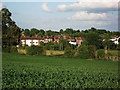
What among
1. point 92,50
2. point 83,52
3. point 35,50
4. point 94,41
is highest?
point 94,41

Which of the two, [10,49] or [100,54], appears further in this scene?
[10,49]

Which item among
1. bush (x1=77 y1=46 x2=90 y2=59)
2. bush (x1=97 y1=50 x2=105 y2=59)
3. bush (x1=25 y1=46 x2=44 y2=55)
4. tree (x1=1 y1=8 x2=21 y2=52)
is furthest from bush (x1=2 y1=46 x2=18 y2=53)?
bush (x1=97 y1=50 x2=105 y2=59)

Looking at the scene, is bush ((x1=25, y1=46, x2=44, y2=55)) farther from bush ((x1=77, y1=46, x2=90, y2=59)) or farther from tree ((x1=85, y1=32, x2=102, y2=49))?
tree ((x1=85, y1=32, x2=102, y2=49))

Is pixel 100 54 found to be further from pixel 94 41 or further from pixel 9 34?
pixel 94 41

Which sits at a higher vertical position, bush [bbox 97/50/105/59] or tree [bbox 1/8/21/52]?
tree [bbox 1/8/21/52]

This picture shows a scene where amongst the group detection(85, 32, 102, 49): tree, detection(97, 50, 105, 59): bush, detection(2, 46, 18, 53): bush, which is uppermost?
detection(85, 32, 102, 49): tree

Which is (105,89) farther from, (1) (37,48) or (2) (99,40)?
(2) (99,40)

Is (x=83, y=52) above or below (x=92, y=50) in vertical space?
below

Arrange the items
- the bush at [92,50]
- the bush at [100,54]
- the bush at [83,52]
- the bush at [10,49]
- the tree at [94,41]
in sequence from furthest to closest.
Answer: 1. the tree at [94,41]
2. the bush at [10,49]
3. the bush at [83,52]
4. the bush at [92,50]
5. the bush at [100,54]

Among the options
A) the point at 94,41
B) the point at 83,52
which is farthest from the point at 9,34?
the point at 94,41

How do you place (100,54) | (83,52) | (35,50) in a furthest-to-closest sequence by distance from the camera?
(35,50)
(83,52)
(100,54)

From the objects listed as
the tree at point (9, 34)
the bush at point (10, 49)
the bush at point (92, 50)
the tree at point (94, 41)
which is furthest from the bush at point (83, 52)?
the tree at point (94, 41)

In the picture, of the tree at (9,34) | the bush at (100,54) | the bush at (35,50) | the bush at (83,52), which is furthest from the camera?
the tree at (9,34)

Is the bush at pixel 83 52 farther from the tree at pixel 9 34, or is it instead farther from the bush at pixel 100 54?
A: the tree at pixel 9 34
